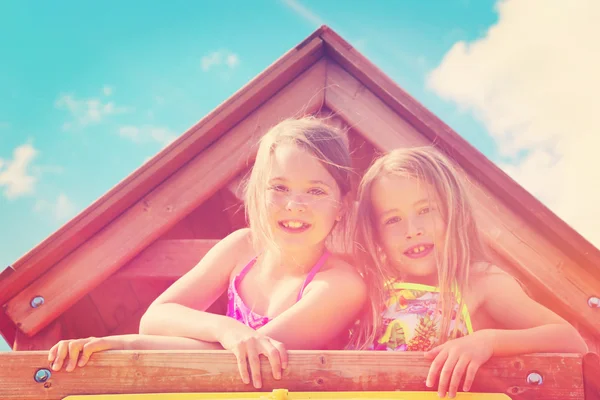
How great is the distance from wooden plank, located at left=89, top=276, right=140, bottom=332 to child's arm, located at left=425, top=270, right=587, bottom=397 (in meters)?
2.28

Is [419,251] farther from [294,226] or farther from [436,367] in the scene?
[436,367]

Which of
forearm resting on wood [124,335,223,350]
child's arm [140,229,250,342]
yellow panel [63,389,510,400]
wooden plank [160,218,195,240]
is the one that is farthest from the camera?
wooden plank [160,218,195,240]

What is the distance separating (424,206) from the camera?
2609 mm

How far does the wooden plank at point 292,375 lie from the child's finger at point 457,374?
0.18 ft

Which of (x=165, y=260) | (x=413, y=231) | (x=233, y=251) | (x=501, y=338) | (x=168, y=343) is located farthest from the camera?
(x=165, y=260)

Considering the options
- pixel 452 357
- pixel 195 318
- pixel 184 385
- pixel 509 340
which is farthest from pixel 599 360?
pixel 195 318

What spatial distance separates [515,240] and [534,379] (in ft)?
4.50

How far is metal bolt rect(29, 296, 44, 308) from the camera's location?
120 inches

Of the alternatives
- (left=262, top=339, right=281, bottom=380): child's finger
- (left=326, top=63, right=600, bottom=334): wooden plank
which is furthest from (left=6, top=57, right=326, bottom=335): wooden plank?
(left=262, top=339, right=281, bottom=380): child's finger

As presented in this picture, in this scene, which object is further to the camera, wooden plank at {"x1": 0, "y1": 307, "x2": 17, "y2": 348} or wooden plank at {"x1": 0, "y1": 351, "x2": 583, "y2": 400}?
wooden plank at {"x1": 0, "y1": 307, "x2": 17, "y2": 348}

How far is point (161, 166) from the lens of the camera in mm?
3170

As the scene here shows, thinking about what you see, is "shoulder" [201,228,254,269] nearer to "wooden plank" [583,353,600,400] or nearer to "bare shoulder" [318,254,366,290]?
"bare shoulder" [318,254,366,290]

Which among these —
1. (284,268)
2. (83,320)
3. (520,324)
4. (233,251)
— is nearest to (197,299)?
(233,251)

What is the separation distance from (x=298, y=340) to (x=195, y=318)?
1.28 ft
